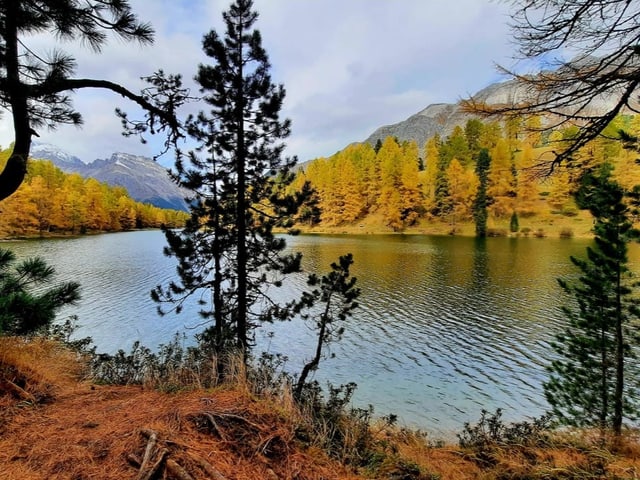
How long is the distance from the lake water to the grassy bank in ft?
17.0

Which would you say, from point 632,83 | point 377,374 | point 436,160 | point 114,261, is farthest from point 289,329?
point 436,160

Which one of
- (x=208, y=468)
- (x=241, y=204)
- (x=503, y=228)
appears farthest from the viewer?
(x=503, y=228)

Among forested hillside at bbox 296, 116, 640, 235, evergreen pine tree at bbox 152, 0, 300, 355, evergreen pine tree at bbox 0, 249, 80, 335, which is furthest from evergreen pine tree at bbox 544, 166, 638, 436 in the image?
forested hillside at bbox 296, 116, 640, 235

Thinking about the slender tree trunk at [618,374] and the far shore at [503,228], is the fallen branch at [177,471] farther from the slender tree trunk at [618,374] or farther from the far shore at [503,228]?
the far shore at [503,228]

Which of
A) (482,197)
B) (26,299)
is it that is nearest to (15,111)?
(26,299)

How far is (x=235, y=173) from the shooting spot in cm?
830

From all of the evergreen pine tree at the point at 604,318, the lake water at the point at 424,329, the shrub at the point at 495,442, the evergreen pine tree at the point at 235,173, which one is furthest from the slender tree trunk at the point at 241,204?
the evergreen pine tree at the point at 604,318

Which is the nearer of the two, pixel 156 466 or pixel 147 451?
pixel 156 466

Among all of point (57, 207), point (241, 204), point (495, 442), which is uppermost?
point (57, 207)

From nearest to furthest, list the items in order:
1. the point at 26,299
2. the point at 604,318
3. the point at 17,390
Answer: the point at 17,390 < the point at 26,299 < the point at 604,318

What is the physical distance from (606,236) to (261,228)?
7987 mm

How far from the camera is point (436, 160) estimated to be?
183 feet

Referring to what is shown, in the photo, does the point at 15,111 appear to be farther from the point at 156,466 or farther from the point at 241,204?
the point at 241,204

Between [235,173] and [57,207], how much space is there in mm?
56140
